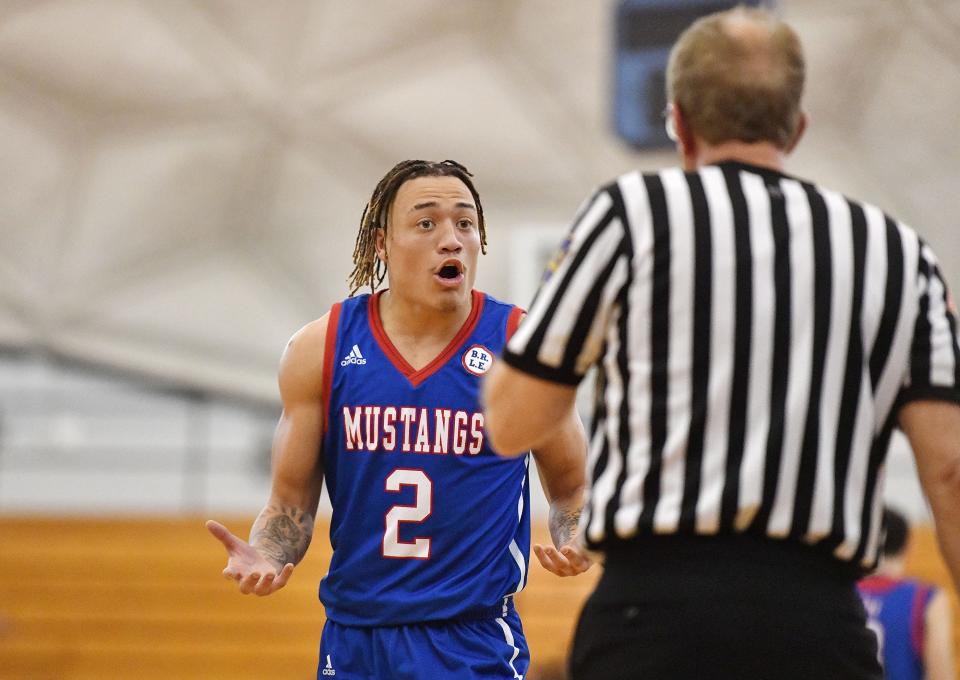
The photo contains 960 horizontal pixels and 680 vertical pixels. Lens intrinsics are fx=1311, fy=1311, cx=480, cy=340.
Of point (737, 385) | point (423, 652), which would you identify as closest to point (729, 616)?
point (737, 385)

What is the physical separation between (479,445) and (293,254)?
13.6 meters

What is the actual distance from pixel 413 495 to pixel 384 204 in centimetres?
106

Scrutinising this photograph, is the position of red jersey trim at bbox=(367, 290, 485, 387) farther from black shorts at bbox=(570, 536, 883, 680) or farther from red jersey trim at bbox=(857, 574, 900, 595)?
red jersey trim at bbox=(857, 574, 900, 595)

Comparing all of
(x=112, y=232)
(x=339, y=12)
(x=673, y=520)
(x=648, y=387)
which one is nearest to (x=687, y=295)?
(x=648, y=387)

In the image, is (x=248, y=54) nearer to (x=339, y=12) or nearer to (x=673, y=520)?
(x=339, y=12)

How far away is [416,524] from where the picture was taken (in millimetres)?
4125

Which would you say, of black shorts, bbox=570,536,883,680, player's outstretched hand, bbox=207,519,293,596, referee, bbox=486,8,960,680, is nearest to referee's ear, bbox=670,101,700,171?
referee, bbox=486,8,960,680

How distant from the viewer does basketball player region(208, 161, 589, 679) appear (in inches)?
159

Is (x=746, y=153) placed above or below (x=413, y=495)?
above

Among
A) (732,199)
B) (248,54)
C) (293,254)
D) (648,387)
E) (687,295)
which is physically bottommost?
(648,387)

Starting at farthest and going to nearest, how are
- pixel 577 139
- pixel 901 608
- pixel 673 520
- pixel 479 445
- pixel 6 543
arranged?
pixel 577 139
pixel 6 543
pixel 901 608
pixel 479 445
pixel 673 520

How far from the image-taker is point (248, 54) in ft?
54.7

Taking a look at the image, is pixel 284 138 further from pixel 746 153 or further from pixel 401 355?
pixel 746 153

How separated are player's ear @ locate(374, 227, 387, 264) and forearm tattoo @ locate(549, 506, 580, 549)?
1064 millimetres
